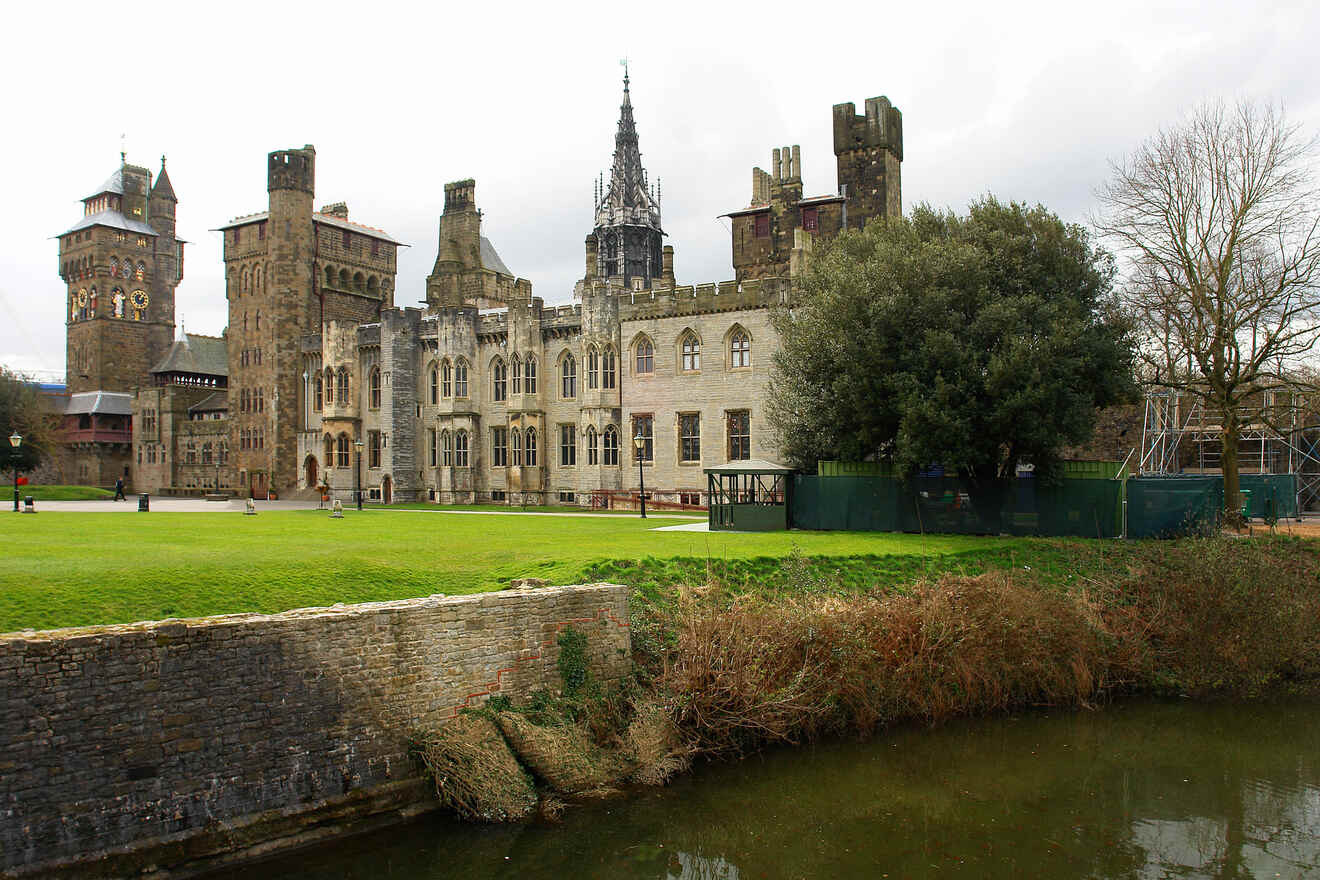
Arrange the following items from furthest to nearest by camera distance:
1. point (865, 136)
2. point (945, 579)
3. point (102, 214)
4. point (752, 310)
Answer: point (102, 214), point (865, 136), point (752, 310), point (945, 579)

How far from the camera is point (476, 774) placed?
11.7m

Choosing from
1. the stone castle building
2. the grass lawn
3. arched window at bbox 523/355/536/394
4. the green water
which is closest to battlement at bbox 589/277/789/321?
the stone castle building

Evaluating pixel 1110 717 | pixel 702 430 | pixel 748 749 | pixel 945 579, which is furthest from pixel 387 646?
pixel 702 430

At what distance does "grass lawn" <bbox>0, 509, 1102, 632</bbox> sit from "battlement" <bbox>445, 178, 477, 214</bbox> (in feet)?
97.7

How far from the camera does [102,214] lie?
248 ft

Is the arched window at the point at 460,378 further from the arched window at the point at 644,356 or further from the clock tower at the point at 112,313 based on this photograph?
the clock tower at the point at 112,313

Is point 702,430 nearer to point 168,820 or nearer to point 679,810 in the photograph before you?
point 679,810

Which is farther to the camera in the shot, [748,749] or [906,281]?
[906,281]

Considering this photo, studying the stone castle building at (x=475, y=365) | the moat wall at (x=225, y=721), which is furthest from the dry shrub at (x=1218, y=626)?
the stone castle building at (x=475, y=365)

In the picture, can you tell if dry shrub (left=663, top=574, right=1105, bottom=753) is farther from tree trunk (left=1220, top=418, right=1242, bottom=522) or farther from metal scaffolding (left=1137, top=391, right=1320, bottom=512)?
metal scaffolding (left=1137, top=391, right=1320, bottom=512)

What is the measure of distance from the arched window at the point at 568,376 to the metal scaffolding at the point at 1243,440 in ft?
77.6

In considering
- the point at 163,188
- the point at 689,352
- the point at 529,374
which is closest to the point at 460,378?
the point at 529,374

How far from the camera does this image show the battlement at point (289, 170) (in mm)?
51000

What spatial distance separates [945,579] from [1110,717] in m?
3.67
